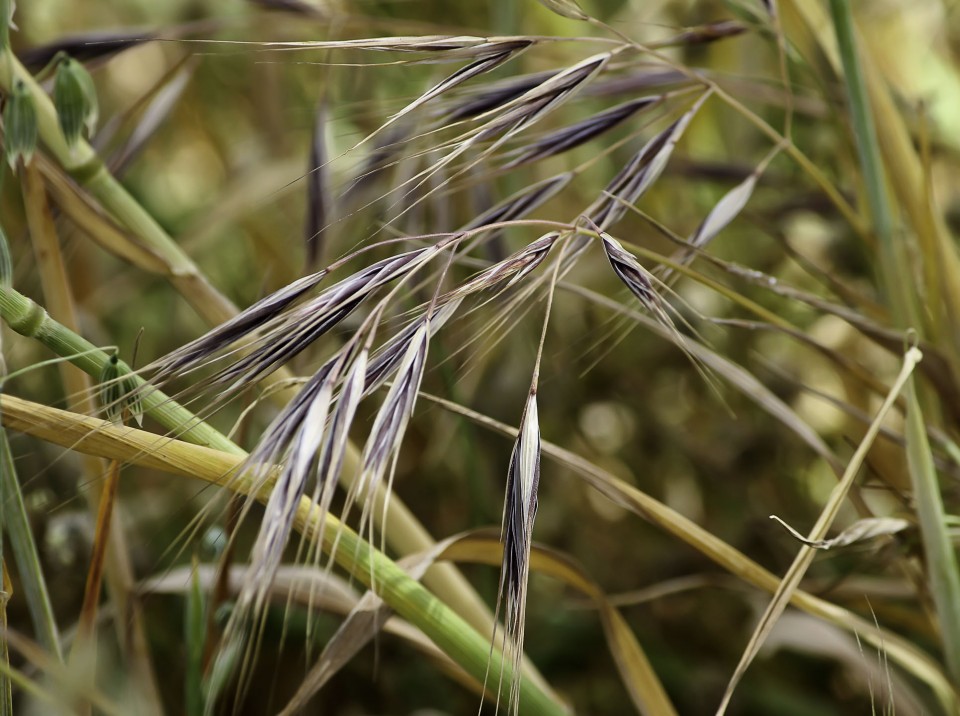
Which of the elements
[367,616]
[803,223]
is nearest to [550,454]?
[367,616]

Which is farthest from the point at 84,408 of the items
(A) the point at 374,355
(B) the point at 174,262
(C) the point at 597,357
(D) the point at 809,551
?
(C) the point at 597,357

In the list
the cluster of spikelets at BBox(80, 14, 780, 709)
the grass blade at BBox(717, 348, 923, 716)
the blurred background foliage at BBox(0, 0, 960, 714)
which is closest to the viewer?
the cluster of spikelets at BBox(80, 14, 780, 709)

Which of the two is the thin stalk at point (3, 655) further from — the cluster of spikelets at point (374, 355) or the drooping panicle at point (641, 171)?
the drooping panicle at point (641, 171)

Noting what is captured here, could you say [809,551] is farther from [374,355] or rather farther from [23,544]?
[23,544]

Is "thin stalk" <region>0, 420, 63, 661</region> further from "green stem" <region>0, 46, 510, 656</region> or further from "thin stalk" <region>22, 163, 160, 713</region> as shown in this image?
"green stem" <region>0, 46, 510, 656</region>

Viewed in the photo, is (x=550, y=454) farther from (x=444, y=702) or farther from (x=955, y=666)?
(x=444, y=702)

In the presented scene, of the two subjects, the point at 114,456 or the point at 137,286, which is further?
the point at 137,286

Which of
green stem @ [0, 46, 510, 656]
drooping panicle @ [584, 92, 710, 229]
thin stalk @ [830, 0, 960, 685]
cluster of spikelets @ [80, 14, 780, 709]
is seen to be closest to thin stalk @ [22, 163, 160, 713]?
green stem @ [0, 46, 510, 656]

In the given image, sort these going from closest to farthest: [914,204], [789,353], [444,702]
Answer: [914,204], [444,702], [789,353]
